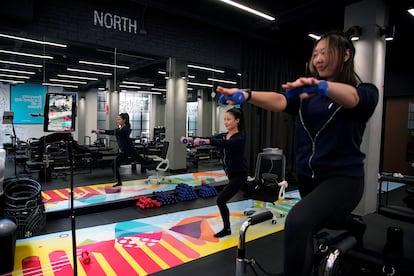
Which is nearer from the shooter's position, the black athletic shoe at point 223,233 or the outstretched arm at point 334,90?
the outstretched arm at point 334,90

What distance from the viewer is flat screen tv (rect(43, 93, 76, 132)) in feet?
7.96

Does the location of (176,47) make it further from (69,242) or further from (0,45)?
(69,242)

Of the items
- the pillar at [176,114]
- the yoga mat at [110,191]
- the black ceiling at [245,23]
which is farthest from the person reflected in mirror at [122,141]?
the pillar at [176,114]

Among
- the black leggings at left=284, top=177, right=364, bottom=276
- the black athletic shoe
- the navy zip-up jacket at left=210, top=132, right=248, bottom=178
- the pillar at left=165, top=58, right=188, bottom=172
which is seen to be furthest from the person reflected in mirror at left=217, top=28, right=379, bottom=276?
the pillar at left=165, top=58, right=188, bottom=172

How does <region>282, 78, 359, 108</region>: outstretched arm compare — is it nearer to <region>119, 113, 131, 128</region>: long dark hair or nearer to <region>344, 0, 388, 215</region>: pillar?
<region>344, 0, 388, 215</region>: pillar

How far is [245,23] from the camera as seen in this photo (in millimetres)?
6555

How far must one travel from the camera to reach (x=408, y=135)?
337 inches

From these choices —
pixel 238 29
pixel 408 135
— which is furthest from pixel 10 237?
pixel 408 135

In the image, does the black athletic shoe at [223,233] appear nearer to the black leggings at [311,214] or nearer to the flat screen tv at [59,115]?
the flat screen tv at [59,115]

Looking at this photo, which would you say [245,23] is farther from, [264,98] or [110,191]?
[264,98]

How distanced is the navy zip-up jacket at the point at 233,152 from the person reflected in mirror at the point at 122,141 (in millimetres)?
2908

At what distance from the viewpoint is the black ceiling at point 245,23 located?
16.6ft

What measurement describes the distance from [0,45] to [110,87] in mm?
1888

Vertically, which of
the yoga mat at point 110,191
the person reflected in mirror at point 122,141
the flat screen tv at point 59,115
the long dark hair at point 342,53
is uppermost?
the long dark hair at point 342,53
